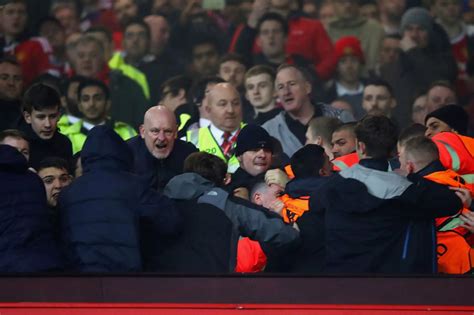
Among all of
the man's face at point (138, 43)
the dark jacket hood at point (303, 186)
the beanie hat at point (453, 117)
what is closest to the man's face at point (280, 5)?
the man's face at point (138, 43)

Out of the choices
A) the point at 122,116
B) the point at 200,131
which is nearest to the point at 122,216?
the point at 200,131

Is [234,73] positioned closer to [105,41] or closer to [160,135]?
[105,41]

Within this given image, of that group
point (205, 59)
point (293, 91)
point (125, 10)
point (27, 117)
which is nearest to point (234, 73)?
point (205, 59)

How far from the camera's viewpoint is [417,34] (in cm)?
1584

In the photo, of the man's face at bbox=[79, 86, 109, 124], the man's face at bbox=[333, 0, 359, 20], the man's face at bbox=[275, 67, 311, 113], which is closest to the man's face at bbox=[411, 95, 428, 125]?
the man's face at bbox=[275, 67, 311, 113]

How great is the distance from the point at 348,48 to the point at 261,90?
2.15m

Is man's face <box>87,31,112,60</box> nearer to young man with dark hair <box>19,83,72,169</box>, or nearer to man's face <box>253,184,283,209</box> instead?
young man with dark hair <box>19,83,72,169</box>

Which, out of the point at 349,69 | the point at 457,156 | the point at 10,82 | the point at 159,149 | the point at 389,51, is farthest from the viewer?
the point at 389,51

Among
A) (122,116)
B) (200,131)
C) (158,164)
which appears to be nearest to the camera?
(158,164)

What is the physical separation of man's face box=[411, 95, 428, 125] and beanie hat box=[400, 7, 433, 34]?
1.68 meters

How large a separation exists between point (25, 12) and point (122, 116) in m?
1.86

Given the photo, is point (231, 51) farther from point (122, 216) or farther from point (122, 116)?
point (122, 216)

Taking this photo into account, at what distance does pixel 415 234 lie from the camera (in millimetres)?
9062

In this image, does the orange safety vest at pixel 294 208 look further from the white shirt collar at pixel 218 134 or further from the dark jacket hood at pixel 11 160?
the white shirt collar at pixel 218 134
